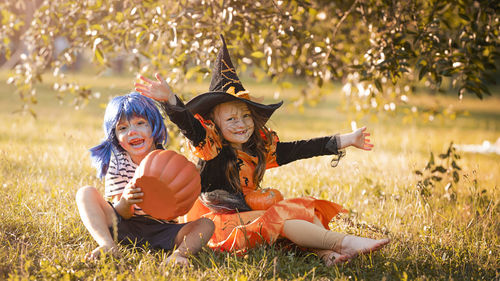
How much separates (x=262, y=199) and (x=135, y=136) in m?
0.92

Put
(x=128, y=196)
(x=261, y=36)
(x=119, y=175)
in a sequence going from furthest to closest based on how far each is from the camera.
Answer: (x=261, y=36)
(x=119, y=175)
(x=128, y=196)

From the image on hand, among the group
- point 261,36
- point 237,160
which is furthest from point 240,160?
point 261,36

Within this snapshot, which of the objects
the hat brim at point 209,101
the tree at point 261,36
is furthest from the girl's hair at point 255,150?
the tree at point 261,36

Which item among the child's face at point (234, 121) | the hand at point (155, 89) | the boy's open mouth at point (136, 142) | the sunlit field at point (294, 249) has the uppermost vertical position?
the hand at point (155, 89)

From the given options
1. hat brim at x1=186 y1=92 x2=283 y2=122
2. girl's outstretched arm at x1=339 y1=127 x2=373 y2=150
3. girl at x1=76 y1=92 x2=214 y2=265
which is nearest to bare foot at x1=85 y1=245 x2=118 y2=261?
girl at x1=76 y1=92 x2=214 y2=265

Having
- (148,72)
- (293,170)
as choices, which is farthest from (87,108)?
(293,170)

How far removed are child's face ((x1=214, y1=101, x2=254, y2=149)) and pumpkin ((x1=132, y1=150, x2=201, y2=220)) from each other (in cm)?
45

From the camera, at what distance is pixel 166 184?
3.03 m

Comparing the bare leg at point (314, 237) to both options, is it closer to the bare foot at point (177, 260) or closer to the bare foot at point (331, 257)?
the bare foot at point (331, 257)

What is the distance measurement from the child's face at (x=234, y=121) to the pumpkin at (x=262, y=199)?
0.36 m

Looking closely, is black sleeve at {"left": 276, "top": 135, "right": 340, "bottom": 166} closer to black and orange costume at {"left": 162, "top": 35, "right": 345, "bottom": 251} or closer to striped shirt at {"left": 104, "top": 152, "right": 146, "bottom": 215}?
black and orange costume at {"left": 162, "top": 35, "right": 345, "bottom": 251}

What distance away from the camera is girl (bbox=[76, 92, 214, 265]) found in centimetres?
317

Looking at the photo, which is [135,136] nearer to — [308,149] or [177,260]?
[177,260]

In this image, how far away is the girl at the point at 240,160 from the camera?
3.19 meters
